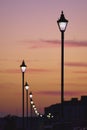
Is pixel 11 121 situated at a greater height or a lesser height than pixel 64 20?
lesser

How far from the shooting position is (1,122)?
58250 mm

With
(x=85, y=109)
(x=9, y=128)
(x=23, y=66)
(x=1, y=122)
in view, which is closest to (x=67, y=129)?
(x=23, y=66)

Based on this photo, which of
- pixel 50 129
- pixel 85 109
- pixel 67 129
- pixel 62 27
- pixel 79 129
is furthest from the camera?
pixel 85 109

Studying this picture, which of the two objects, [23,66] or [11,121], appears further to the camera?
[11,121]

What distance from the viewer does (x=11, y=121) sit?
40.0 m

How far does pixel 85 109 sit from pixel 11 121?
158m

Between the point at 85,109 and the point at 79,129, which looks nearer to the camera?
the point at 79,129

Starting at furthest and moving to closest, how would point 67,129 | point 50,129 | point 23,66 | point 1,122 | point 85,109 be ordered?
point 85,109 < point 1,122 < point 50,129 < point 23,66 < point 67,129

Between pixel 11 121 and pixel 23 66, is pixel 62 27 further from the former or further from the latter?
pixel 11 121

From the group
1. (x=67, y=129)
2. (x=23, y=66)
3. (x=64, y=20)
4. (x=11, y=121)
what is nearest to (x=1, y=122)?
(x=11, y=121)

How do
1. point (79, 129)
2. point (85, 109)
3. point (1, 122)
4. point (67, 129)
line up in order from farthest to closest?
point (85, 109), point (1, 122), point (79, 129), point (67, 129)

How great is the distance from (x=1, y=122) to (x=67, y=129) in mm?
27794

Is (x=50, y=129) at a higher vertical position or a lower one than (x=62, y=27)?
lower

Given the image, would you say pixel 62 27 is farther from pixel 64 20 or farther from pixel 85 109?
pixel 85 109
